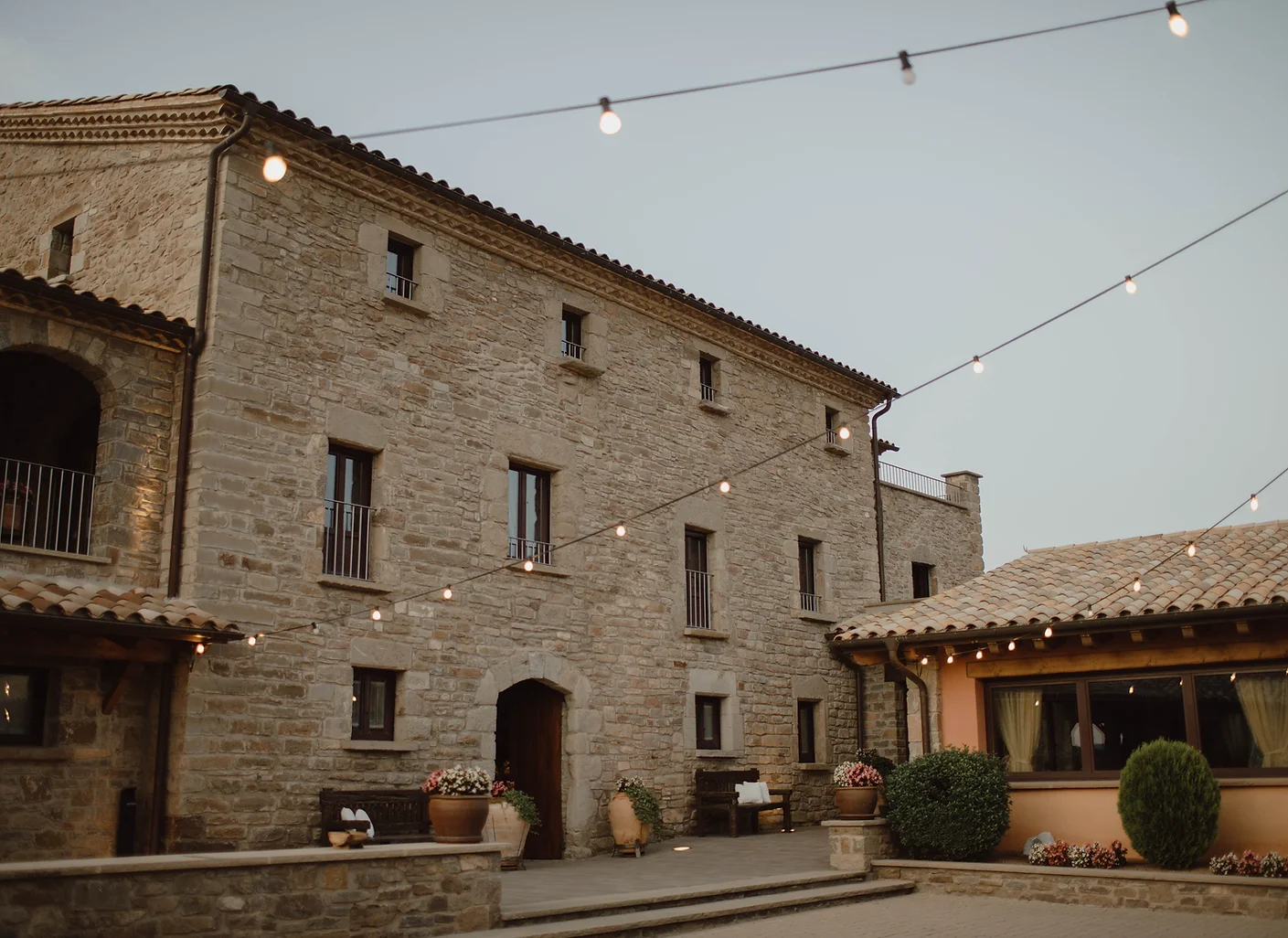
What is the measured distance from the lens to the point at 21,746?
937 cm

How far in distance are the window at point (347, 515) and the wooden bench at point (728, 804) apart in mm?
5638

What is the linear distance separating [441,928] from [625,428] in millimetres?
7872

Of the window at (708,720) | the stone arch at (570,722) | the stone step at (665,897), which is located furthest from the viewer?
the window at (708,720)

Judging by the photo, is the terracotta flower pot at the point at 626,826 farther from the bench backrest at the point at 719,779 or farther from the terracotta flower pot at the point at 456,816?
the terracotta flower pot at the point at 456,816

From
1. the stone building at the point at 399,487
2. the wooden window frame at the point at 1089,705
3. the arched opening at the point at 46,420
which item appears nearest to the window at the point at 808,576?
the stone building at the point at 399,487

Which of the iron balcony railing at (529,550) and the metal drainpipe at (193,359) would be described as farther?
the iron balcony railing at (529,550)

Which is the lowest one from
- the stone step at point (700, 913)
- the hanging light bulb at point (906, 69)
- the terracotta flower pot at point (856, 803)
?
the stone step at point (700, 913)

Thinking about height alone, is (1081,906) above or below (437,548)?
below

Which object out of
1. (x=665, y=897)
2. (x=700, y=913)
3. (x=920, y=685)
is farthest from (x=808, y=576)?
(x=700, y=913)

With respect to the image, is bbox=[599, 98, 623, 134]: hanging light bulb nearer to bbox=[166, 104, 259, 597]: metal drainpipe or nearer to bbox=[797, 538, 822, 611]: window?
bbox=[166, 104, 259, 597]: metal drainpipe

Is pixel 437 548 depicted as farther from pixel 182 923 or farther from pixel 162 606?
pixel 182 923

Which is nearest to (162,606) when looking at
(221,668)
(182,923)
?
(221,668)

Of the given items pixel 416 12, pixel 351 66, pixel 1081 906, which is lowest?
pixel 1081 906

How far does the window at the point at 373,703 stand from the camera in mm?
11594
